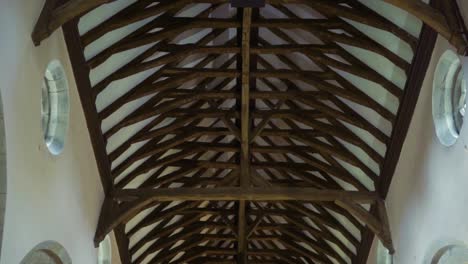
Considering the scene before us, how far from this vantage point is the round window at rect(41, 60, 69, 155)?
7570mm

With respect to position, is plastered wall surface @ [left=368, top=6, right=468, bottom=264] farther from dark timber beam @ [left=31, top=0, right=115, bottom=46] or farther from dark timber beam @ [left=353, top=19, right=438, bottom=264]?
dark timber beam @ [left=31, top=0, right=115, bottom=46]

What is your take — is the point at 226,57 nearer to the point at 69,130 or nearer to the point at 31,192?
the point at 69,130

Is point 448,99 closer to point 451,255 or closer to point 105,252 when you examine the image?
point 451,255

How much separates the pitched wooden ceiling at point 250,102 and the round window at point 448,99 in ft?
0.99

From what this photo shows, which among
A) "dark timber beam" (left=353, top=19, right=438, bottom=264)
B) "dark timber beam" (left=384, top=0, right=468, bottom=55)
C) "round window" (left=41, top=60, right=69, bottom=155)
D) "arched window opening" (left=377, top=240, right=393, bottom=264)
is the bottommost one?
Answer: "round window" (left=41, top=60, right=69, bottom=155)

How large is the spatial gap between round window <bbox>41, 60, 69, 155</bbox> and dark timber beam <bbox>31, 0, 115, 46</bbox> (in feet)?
2.80

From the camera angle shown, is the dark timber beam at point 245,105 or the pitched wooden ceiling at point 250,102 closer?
the pitched wooden ceiling at point 250,102

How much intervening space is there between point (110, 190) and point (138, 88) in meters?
1.82

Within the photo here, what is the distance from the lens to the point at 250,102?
409 inches

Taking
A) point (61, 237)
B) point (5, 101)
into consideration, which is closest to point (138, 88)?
point (61, 237)

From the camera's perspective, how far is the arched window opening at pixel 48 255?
683 centimetres

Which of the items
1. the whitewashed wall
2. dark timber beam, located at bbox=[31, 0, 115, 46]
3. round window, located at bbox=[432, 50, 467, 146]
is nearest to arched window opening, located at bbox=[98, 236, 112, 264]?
the whitewashed wall

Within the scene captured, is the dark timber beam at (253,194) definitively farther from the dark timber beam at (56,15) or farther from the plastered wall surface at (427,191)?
the dark timber beam at (56,15)

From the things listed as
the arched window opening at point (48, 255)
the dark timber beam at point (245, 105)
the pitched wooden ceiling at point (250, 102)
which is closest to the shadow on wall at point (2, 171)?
the arched window opening at point (48, 255)
